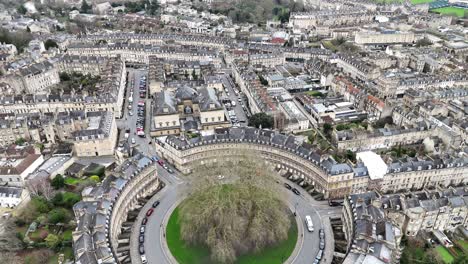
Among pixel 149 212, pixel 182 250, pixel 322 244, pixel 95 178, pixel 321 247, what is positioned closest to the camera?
pixel 182 250

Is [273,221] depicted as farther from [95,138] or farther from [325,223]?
[95,138]

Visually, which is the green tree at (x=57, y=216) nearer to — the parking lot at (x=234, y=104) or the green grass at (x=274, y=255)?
the green grass at (x=274, y=255)

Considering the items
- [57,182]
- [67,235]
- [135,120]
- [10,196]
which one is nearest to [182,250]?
[67,235]

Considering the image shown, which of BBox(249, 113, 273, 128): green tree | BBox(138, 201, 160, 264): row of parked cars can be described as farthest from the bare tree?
BBox(249, 113, 273, 128): green tree

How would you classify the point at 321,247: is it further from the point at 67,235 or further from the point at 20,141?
the point at 20,141

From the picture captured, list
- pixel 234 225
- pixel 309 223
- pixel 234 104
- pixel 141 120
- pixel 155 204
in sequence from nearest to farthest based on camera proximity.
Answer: pixel 234 225 → pixel 309 223 → pixel 155 204 → pixel 141 120 → pixel 234 104

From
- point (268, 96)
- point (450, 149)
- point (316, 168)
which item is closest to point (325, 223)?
point (316, 168)

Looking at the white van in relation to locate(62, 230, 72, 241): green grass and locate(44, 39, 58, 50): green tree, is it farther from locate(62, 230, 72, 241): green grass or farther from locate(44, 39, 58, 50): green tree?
locate(44, 39, 58, 50): green tree
